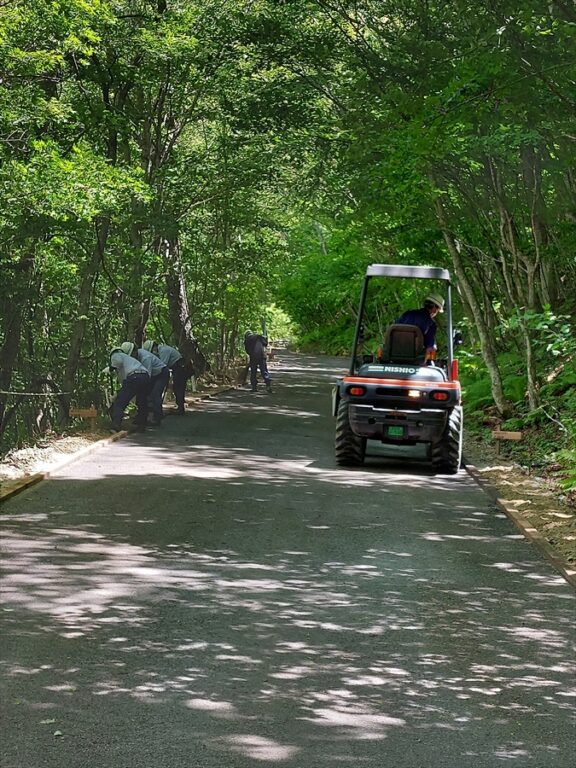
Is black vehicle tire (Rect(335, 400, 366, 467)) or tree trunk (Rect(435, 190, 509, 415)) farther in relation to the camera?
tree trunk (Rect(435, 190, 509, 415))

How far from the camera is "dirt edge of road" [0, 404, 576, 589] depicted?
1130cm

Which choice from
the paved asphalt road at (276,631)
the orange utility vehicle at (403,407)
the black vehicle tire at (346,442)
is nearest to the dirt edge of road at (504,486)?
the paved asphalt road at (276,631)

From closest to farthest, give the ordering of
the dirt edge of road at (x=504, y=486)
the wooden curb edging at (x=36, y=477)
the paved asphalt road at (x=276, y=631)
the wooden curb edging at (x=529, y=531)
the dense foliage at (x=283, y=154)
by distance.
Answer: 1. the paved asphalt road at (x=276, y=631)
2. the wooden curb edging at (x=529, y=531)
3. the dirt edge of road at (x=504, y=486)
4. the wooden curb edging at (x=36, y=477)
5. the dense foliage at (x=283, y=154)

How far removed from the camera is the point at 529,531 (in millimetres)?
11898

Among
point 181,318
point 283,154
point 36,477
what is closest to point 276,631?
point 36,477

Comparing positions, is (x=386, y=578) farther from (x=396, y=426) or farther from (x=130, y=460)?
(x=130, y=460)

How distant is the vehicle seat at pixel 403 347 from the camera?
17422mm

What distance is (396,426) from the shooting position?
54.5 feet

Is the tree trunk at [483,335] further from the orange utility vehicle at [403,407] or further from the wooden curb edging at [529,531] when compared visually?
the wooden curb edging at [529,531]

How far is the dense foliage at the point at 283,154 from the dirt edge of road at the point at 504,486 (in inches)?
47.1

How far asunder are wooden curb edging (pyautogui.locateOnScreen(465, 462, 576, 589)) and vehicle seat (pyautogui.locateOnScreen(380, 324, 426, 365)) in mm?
2037

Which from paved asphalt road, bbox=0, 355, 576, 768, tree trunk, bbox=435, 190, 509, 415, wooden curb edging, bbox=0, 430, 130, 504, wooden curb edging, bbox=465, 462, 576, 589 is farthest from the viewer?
tree trunk, bbox=435, 190, 509, 415

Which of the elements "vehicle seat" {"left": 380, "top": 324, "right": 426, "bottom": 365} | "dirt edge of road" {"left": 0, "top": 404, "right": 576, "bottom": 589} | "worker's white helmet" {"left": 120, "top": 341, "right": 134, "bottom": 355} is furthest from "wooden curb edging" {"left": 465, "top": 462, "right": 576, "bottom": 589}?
"worker's white helmet" {"left": 120, "top": 341, "right": 134, "bottom": 355}

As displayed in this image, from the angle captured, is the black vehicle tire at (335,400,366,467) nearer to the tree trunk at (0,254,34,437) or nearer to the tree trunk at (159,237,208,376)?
the tree trunk at (0,254,34,437)
